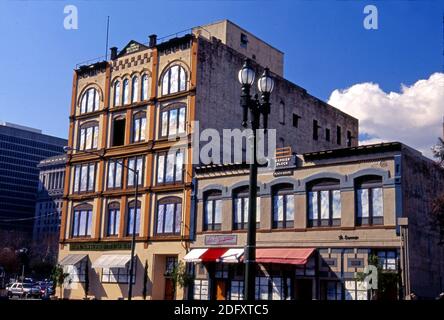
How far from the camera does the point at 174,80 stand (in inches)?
1658

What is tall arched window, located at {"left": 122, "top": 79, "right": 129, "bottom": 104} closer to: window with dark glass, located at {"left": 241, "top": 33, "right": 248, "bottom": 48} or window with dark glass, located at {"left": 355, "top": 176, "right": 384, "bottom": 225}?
window with dark glass, located at {"left": 241, "top": 33, "right": 248, "bottom": 48}

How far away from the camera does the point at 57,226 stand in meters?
159

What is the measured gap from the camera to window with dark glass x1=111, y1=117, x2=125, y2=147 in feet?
149

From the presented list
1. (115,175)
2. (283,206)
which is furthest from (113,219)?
(283,206)

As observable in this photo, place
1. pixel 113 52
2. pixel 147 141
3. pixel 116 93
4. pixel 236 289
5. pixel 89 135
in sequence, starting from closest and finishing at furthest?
pixel 236 289 < pixel 147 141 < pixel 116 93 < pixel 89 135 < pixel 113 52

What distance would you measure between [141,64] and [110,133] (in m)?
6.32

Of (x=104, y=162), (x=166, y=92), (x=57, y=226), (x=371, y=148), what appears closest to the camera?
(x=371, y=148)

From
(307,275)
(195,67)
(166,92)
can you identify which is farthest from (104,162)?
(307,275)

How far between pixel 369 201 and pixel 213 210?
11214 mm

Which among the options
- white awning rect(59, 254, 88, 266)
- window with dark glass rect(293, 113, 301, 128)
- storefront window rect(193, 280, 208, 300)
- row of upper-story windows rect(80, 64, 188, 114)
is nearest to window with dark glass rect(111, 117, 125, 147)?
row of upper-story windows rect(80, 64, 188, 114)

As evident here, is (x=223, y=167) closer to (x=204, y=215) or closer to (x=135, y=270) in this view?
(x=204, y=215)

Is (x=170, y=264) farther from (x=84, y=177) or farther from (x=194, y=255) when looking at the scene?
(x=84, y=177)

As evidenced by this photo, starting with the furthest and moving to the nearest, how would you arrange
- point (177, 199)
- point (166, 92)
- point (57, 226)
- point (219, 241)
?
point (57, 226)
point (166, 92)
point (177, 199)
point (219, 241)

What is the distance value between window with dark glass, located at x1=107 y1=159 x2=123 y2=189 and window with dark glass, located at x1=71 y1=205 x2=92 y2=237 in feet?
10.7
